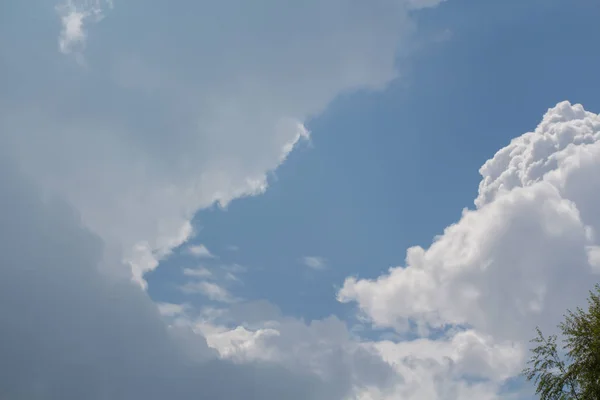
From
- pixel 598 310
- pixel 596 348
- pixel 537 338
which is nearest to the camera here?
pixel 596 348

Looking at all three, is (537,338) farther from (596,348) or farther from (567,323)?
(596,348)

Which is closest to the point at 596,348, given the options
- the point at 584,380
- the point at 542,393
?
the point at 584,380

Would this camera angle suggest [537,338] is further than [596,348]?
Yes

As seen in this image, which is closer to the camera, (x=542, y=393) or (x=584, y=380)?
(x=584, y=380)

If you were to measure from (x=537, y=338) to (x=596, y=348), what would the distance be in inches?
360

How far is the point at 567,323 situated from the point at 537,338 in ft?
15.2

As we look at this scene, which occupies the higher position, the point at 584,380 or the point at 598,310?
the point at 598,310

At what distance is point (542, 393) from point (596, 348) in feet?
24.5

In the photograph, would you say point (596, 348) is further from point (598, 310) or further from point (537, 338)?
point (537, 338)

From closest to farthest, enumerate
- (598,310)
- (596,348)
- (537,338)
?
(596,348), (598,310), (537,338)

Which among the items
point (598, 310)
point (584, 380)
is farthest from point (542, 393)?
point (598, 310)

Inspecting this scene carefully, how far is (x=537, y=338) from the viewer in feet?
171

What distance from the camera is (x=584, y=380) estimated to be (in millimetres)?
44000

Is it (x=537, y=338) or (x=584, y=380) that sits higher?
(x=537, y=338)
